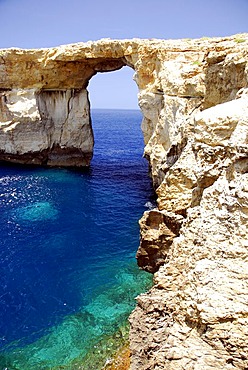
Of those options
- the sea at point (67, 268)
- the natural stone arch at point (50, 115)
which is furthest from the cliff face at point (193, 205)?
the natural stone arch at point (50, 115)

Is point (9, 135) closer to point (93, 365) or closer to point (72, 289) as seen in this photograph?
point (72, 289)

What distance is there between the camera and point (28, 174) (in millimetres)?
40625

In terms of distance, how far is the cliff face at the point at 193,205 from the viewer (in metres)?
8.64

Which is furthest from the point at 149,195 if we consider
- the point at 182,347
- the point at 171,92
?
the point at 182,347

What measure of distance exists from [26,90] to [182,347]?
3971cm

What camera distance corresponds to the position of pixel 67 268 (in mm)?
21438

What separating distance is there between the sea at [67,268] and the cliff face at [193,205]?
3321 millimetres

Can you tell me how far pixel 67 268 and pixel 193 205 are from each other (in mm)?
11689

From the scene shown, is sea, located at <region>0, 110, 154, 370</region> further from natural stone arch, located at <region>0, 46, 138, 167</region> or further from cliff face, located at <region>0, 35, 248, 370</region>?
natural stone arch, located at <region>0, 46, 138, 167</region>

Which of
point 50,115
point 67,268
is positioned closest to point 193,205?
point 67,268

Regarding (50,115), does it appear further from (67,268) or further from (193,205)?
(193,205)

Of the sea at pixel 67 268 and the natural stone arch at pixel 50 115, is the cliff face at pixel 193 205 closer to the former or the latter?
the sea at pixel 67 268

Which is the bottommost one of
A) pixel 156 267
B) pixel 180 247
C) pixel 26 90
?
pixel 156 267

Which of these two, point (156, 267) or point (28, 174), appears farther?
point (28, 174)
